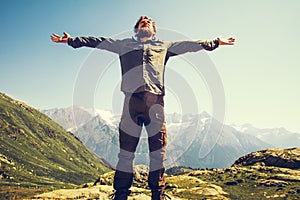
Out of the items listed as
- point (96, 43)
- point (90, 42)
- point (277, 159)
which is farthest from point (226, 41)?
point (277, 159)

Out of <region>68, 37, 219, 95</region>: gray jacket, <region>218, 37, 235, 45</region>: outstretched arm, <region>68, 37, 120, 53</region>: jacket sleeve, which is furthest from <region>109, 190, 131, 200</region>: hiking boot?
<region>218, 37, 235, 45</region>: outstretched arm

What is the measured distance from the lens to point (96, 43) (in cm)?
1034

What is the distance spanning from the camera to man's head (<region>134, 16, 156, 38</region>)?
10508mm

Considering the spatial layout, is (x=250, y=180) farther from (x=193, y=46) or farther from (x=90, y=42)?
(x=90, y=42)

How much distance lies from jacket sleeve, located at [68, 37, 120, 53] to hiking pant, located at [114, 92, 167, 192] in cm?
200

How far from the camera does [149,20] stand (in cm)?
1054

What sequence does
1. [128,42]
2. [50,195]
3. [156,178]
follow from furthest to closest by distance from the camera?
[50,195] → [128,42] → [156,178]

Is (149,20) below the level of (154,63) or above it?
above

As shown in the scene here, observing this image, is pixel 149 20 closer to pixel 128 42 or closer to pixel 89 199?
pixel 128 42

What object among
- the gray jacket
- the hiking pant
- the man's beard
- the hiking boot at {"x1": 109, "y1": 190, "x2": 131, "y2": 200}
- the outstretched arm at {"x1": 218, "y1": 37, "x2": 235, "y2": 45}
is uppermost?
the man's beard

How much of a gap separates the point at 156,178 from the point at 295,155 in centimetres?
14471

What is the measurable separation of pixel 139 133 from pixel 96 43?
11.5 feet

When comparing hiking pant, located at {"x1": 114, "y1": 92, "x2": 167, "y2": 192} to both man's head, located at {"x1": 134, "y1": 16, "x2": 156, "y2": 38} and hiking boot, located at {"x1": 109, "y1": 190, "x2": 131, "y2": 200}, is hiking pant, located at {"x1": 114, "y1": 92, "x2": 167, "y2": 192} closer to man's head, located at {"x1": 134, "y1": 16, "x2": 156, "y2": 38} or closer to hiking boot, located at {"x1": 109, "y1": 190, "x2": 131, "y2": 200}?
hiking boot, located at {"x1": 109, "y1": 190, "x2": 131, "y2": 200}

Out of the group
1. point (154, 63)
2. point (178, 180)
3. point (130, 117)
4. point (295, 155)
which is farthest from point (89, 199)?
point (295, 155)
